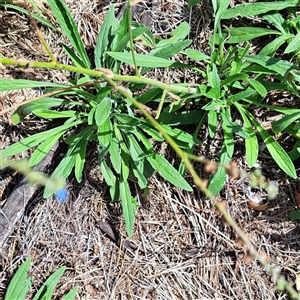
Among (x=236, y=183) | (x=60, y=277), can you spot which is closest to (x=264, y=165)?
(x=236, y=183)

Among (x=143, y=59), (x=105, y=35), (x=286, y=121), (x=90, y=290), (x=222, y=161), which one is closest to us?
(x=143, y=59)

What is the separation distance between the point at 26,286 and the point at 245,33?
6.86 feet

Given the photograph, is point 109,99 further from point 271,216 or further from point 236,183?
point 271,216

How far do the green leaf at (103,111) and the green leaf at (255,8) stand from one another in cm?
88

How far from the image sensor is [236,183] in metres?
2.65

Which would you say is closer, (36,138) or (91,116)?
(91,116)

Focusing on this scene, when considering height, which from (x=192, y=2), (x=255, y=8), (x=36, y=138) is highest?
(x=192, y=2)

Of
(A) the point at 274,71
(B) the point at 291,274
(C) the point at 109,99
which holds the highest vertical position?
(C) the point at 109,99

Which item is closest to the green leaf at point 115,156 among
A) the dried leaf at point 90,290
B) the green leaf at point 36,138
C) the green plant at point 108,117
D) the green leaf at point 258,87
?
the green plant at point 108,117

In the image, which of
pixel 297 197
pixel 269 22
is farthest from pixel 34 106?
pixel 297 197

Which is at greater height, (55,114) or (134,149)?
(55,114)

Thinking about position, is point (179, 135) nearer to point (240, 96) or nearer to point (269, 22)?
point (240, 96)

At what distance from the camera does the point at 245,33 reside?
240 cm

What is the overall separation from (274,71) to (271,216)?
0.99 m
